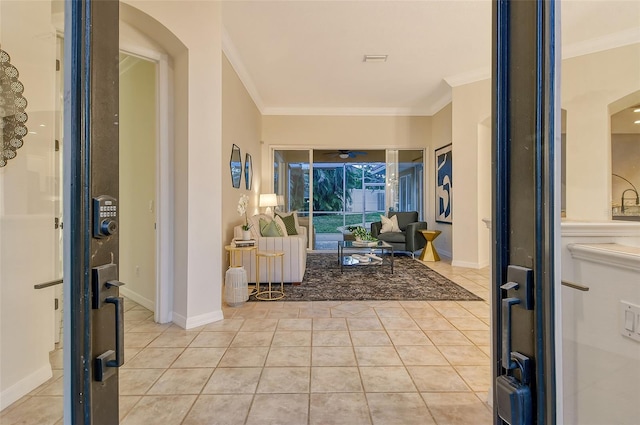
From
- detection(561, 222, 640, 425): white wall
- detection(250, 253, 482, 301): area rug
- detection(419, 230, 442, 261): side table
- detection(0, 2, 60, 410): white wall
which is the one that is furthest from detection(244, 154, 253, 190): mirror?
detection(561, 222, 640, 425): white wall

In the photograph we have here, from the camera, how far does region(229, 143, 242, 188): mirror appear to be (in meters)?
4.34

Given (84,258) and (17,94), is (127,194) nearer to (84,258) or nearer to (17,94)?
(17,94)

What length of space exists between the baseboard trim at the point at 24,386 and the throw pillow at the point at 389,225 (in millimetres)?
6056

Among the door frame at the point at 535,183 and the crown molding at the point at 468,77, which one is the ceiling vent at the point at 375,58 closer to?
the crown molding at the point at 468,77

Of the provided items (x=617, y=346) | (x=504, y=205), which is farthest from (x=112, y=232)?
(x=617, y=346)

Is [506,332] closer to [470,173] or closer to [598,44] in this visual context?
[598,44]

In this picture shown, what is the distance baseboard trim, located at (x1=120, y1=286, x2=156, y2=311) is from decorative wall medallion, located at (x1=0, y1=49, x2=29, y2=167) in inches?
92.1

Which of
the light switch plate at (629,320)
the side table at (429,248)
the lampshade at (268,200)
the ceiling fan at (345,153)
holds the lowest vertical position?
the side table at (429,248)

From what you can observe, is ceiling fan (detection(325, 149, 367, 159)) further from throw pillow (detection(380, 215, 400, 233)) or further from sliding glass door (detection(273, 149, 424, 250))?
throw pillow (detection(380, 215, 400, 233))

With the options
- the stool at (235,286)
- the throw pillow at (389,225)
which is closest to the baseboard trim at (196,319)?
the stool at (235,286)

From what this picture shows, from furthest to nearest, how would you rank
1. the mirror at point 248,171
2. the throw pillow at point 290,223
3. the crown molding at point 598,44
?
the throw pillow at point 290,223
the mirror at point 248,171
the crown molding at point 598,44

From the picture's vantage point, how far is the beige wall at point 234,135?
4008 mm

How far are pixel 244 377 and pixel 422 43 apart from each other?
14.6ft

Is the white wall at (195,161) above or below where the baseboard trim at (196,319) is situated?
above
